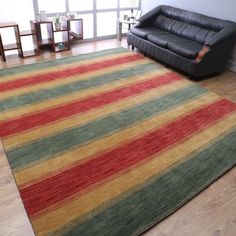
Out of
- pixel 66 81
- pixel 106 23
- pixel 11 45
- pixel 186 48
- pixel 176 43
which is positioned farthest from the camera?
pixel 106 23

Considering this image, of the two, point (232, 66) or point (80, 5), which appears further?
point (80, 5)

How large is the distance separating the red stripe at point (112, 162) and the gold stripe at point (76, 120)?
570mm

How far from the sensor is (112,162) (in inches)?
85.0

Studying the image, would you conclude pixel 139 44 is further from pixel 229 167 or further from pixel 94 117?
pixel 229 167

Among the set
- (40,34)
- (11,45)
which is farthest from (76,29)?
(11,45)

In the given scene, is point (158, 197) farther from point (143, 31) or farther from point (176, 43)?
point (143, 31)

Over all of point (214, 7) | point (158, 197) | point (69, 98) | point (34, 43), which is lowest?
point (158, 197)

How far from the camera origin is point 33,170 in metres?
2.06

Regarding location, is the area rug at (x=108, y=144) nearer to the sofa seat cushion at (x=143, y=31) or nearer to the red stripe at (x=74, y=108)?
the red stripe at (x=74, y=108)

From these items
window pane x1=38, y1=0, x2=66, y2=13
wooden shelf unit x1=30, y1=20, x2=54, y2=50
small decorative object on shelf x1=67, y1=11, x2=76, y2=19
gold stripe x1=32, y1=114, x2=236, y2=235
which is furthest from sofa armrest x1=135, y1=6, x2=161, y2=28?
gold stripe x1=32, y1=114, x2=236, y2=235

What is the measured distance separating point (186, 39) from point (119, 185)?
10.1 ft

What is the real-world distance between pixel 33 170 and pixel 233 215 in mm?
1612

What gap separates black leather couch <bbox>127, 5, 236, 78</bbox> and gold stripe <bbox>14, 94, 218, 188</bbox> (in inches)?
33.3

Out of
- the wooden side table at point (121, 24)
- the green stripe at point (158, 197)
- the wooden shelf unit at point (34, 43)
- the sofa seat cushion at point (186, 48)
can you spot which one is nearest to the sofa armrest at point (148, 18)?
the wooden side table at point (121, 24)
